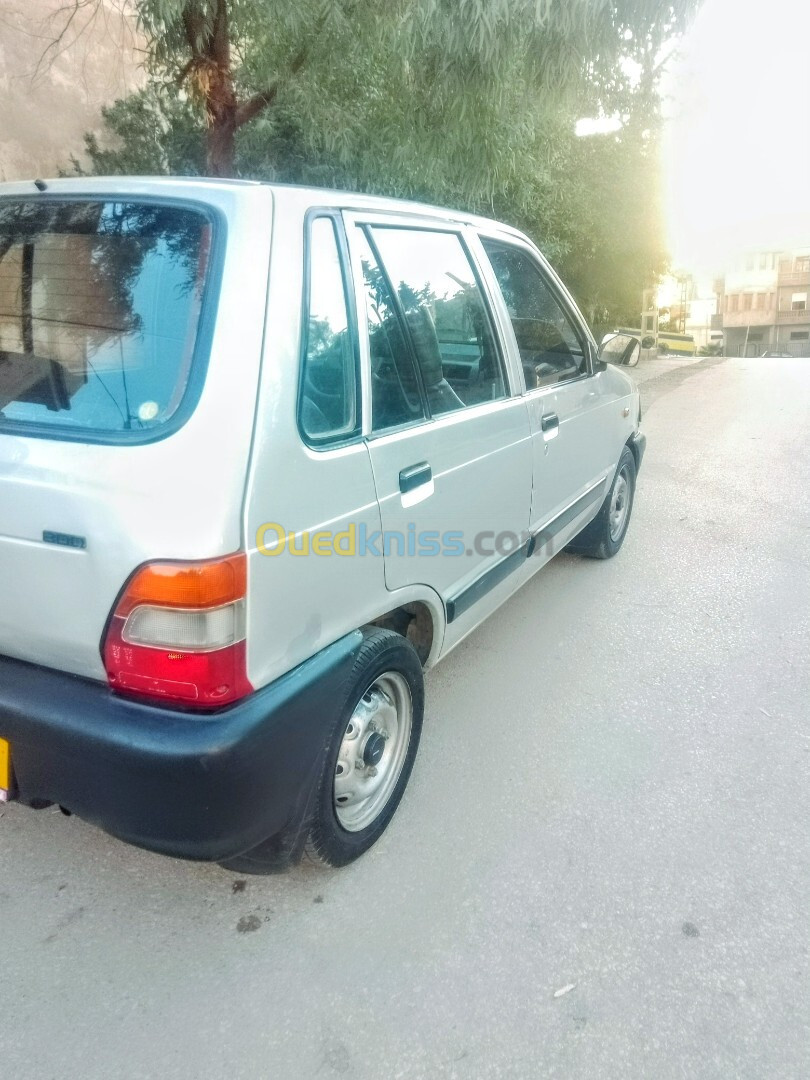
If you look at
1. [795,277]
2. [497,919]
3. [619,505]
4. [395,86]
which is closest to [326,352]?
[497,919]

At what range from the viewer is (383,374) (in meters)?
2.45

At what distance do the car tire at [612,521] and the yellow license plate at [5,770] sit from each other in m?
3.63

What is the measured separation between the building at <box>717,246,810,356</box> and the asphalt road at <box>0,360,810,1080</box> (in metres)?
63.1

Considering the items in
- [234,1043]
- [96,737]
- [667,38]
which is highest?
[667,38]

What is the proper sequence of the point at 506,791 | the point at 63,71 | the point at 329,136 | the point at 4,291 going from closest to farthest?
the point at 4,291 < the point at 506,791 < the point at 329,136 < the point at 63,71

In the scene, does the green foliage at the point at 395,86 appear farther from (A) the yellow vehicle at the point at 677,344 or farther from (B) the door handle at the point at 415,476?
(A) the yellow vehicle at the point at 677,344

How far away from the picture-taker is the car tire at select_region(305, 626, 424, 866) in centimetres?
230

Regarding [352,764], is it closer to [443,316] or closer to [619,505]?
[443,316]

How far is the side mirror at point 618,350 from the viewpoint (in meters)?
4.42

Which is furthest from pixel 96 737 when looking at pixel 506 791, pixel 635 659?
pixel 635 659

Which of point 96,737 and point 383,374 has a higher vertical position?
point 383,374

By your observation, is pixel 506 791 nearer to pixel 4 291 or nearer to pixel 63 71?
pixel 4 291

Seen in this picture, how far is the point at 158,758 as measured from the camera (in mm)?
1821

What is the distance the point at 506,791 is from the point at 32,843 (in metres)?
1.54
